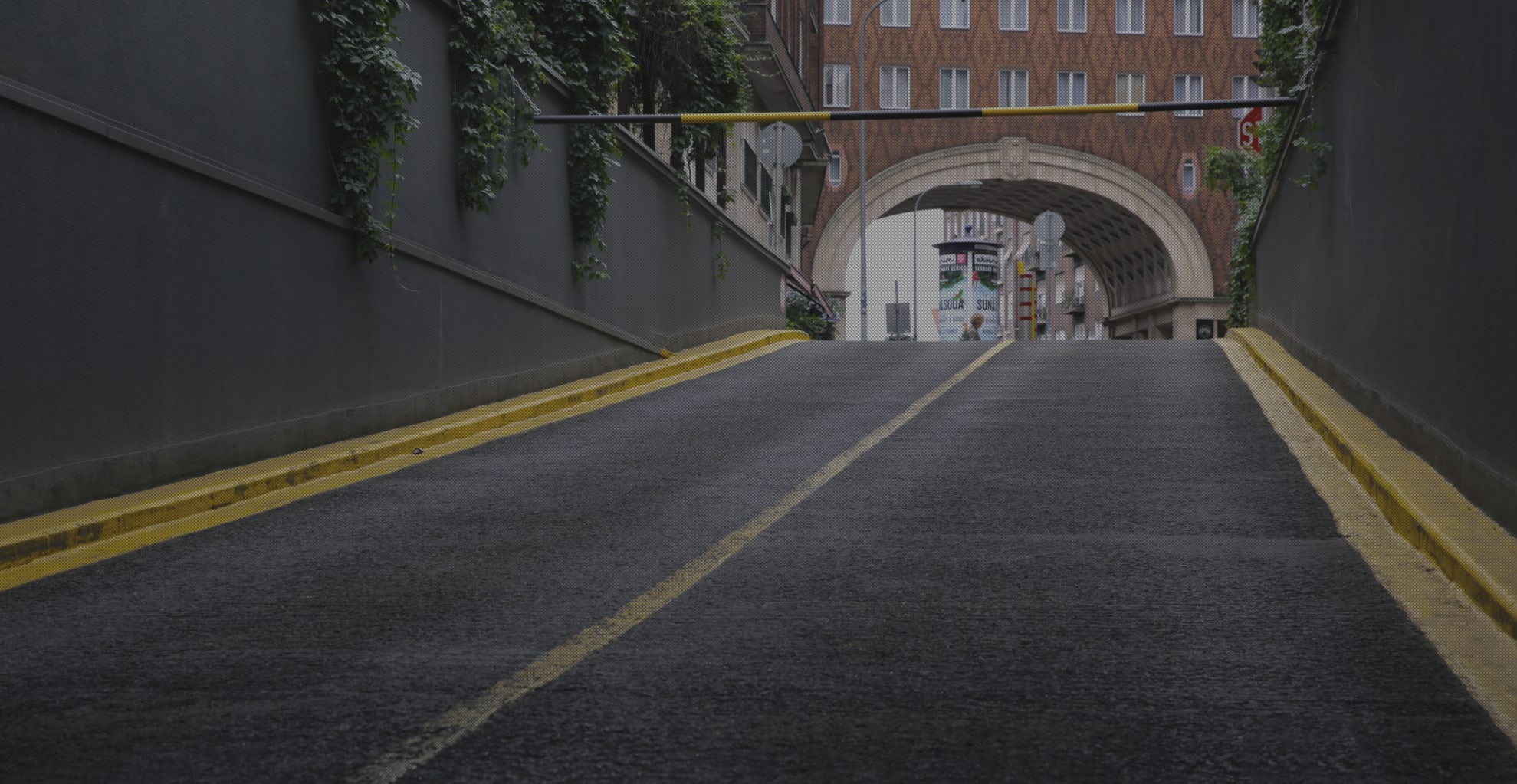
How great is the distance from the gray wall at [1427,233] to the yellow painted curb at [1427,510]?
0.43ft

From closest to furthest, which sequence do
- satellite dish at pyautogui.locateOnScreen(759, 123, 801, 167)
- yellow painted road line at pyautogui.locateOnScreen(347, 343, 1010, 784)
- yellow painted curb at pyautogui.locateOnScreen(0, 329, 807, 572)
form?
1. yellow painted road line at pyautogui.locateOnScreen(347, 343, 1010, 784)
2. yellow painted curb at pyautogui.locateOnScreen(0, 329, 807, 572)
3. satellite dish at pyautogui.locateOnScreen(759, 123, 801, 167)

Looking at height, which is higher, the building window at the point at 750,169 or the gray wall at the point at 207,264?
the building window at the point at 750,169

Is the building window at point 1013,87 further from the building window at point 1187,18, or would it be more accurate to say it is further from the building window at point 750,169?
the building window at point 750,169

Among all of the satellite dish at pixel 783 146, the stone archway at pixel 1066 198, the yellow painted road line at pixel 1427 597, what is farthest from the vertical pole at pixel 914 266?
the yellow painted road line at pixel 1427 597

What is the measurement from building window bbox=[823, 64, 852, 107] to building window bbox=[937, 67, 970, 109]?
11.4 ft

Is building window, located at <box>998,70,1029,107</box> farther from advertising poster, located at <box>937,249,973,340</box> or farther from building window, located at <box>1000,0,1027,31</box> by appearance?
advertising poster, located at <box>937,249,973,340</box>

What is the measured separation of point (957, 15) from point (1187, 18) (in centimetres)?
865

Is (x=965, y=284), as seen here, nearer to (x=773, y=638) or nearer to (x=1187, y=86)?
(x=1187, y=86)

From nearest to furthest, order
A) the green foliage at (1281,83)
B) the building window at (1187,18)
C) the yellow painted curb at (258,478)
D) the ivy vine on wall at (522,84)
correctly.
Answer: the yellow painted curb at (258,478)
the ivy vine on wall at (522,84)
the green foliage at (1281,83)
the building window at (1187,18)

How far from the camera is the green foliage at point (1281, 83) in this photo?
44.0 ft

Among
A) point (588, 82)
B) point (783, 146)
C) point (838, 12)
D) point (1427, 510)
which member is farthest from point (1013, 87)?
point (1427, 510)

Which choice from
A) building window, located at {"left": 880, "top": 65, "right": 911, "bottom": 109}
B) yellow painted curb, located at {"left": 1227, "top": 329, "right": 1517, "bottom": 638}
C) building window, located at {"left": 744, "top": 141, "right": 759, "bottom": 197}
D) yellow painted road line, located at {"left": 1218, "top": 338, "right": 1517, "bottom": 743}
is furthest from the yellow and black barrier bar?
building window, located at {"left": 880, "top": 65, "right": 911, "bottom": 109}

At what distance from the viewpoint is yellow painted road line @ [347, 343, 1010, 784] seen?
404 centimetres

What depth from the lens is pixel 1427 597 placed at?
610cm
